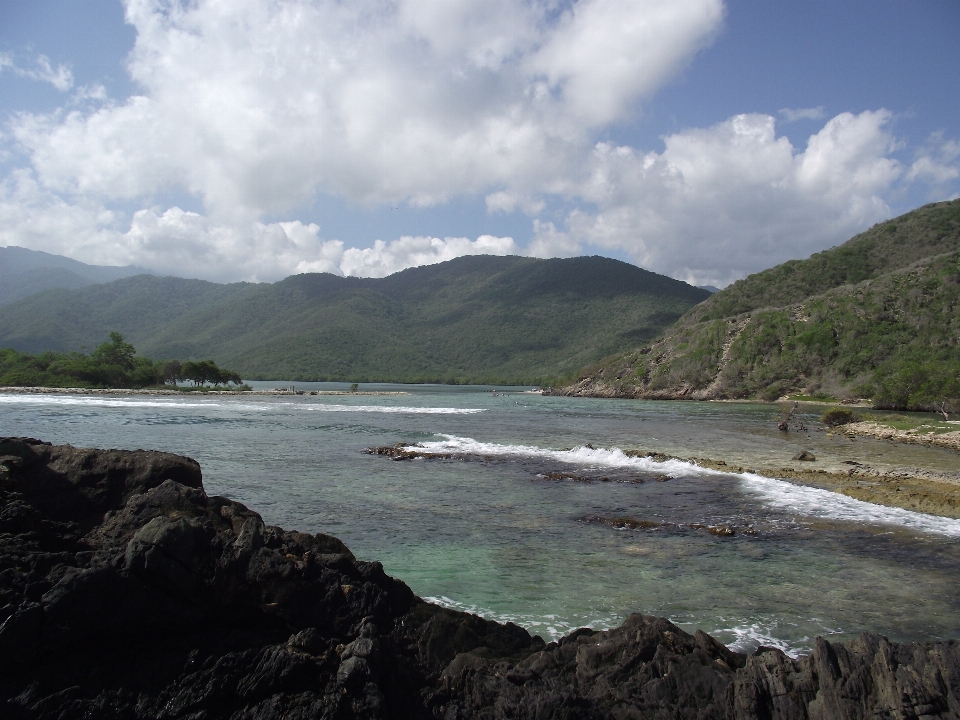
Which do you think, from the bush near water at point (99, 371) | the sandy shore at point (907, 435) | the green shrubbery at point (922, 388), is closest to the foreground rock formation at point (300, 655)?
the sandy shore at point (907, 435)

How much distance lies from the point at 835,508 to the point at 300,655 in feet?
48.4

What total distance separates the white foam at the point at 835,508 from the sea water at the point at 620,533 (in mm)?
81

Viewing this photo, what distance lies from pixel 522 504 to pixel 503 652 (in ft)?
30.9

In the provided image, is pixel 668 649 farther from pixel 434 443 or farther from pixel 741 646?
pixel 434 443

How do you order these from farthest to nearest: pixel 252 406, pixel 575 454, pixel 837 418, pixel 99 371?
pixel 99 371 < pixel 252 406 < pixel 837 418 < pixel 575 454

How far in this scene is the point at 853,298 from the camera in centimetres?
8225

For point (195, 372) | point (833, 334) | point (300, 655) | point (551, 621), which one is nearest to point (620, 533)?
point (551, 621)

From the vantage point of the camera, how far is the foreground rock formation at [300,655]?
14.7 ft

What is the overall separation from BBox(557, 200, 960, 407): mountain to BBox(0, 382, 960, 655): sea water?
39.1 metres

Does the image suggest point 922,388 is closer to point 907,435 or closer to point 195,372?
point 907,435

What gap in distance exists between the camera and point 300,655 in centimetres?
488

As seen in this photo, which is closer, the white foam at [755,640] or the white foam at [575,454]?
the white foam at [755,640]

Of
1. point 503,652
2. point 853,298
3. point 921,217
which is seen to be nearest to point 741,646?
point 503,652

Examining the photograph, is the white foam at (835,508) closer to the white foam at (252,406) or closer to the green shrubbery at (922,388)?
the green shrubbery at (922,388)
